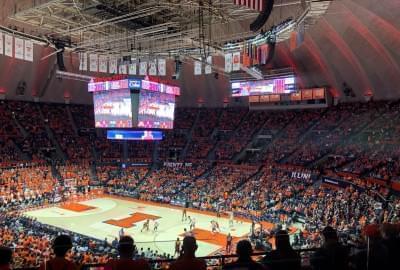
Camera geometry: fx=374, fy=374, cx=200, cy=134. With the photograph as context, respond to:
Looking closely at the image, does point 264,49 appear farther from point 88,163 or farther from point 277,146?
point 88,163

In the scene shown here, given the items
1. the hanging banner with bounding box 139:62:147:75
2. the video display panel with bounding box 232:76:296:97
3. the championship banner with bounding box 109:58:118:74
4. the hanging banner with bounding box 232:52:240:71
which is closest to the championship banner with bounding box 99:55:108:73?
the championship banner with bounding box 109:58:118:74

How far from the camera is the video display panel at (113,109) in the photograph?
25.3 meters

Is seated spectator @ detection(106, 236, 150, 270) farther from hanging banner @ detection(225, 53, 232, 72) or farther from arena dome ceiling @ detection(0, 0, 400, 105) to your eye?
hanging banner @ detection(225, 53, 232, 72)

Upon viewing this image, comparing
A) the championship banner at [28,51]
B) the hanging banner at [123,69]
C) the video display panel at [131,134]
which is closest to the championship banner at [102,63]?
the hanging banner at [123,69]

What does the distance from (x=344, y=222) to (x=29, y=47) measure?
2016cm

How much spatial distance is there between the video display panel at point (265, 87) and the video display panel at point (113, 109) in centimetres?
1457

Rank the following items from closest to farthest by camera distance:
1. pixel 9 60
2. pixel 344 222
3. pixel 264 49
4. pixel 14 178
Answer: pixel 344 222
pixel 264 49
pixel 14 178
pixel 9 60

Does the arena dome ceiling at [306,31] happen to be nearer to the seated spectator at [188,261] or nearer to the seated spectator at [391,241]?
the seated spectator at [391,241]

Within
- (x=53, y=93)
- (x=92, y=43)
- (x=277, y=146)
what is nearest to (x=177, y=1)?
(x=92, y=43)

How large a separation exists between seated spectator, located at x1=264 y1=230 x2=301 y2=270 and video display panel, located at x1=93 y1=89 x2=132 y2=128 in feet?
72.0

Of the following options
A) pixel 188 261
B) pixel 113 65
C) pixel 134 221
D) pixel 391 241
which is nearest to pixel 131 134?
pixel 134 221

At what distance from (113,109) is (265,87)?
15.3 metres

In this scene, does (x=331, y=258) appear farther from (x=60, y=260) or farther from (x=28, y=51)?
(x=28, y=51)

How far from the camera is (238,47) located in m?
25.5
